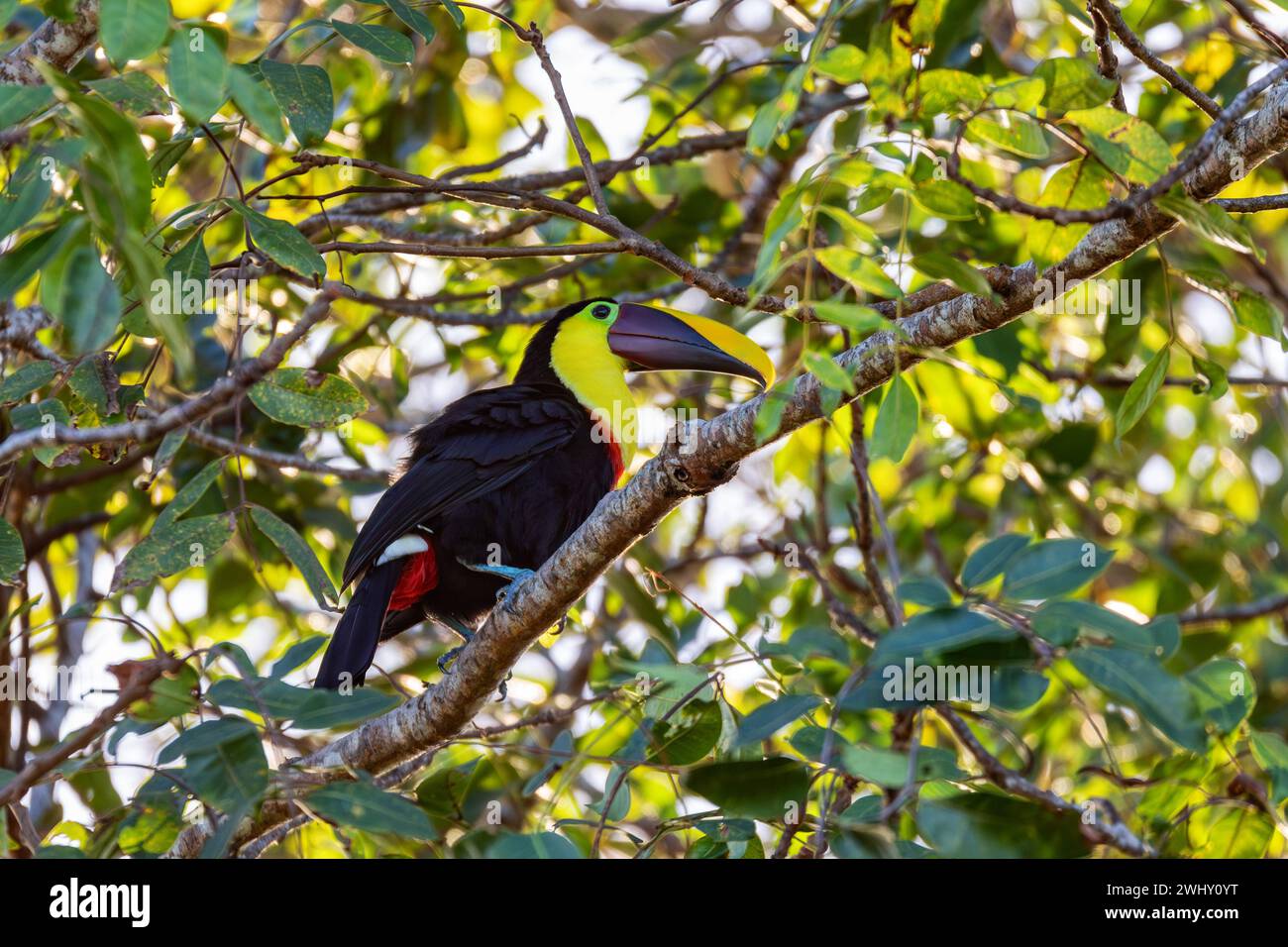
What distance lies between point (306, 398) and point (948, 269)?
1.61 metres

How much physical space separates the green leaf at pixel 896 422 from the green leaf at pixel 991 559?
0.23 meters

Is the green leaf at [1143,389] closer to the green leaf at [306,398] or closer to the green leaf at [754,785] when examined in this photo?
the green leaf at [754,785]

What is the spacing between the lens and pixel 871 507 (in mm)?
4074

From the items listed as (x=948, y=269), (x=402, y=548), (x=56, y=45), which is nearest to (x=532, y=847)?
(x=948, y=269)

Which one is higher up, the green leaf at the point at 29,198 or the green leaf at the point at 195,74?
the green leaf at the point at 195,74

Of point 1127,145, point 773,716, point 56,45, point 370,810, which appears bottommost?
point 370,810

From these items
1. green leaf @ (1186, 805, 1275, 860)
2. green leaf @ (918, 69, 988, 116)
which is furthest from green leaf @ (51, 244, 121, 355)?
green leaf @ (1186, 805, 1275, 860)

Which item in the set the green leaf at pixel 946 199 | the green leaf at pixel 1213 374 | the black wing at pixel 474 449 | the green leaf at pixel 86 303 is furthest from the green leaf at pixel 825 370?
the black wing at pixel 474 449

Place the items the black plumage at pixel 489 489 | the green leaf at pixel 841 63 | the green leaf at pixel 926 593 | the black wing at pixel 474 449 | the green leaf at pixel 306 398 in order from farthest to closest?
the black plumage at pixel 489 489
the black wing at pixel 474 449
the green leaf at pixel 306 398
the green leaf at pixel 841 63
the green leaf at pixel 926 593

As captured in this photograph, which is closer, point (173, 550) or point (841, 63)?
point (841, 63)

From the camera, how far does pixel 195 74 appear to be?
6.80 feet

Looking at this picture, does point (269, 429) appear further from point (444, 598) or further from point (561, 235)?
point (561, 235)

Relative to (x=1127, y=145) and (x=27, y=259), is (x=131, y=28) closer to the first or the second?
(x=27, y=259)

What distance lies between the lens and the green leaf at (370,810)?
6.40 feet
